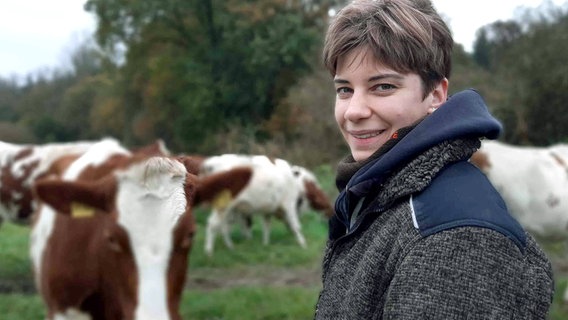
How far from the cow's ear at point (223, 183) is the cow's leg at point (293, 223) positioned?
860 cm

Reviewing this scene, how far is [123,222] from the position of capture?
7.62ft

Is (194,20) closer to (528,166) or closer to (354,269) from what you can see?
(354,269)

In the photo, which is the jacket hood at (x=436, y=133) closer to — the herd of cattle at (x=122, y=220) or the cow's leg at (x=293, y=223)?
the herd of cattle at (x=122, y=220)

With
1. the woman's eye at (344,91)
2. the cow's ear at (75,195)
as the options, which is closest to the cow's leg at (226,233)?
the cow's ear at (75,195)

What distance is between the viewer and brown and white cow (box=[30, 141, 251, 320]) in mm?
2096

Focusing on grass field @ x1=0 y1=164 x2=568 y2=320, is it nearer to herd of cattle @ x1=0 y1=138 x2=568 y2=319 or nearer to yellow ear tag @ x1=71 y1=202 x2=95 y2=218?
herd of cattle @ x1=0 y1=138 x2=568 y2=319

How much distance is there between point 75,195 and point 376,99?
159cm

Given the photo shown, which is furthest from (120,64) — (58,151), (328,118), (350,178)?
(58,151)

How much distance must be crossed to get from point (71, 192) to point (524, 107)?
17.2 meters

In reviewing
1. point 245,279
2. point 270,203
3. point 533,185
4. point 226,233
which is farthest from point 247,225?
point 533,185

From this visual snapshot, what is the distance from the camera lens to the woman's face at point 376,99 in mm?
1165

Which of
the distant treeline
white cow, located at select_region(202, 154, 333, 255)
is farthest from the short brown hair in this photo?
white cow, located at select_region(202, 154, 333, 255)

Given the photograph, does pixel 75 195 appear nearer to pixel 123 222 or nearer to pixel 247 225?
pixel 123 222

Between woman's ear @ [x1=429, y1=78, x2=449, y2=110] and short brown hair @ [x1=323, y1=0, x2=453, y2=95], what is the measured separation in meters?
0.01
